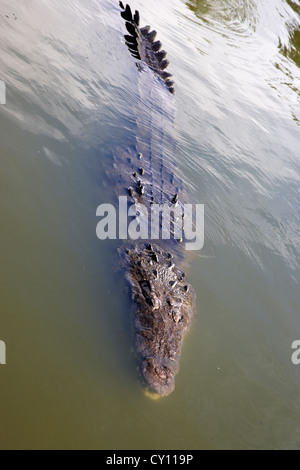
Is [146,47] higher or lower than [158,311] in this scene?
higher

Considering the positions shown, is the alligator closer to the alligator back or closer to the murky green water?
the alligator back

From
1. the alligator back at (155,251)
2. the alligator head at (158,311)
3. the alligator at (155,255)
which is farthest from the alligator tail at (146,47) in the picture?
the alligator head at (158,311)

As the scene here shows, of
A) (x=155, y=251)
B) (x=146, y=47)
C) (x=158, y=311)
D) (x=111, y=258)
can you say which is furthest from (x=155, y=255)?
(x=146, y=47)

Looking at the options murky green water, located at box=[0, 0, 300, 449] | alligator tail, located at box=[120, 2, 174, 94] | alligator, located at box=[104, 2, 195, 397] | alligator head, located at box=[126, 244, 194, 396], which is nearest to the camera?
murky green water, located at box=[0, 0, 300, 449]

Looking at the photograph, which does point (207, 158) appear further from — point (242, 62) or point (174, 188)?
point (242, 62)

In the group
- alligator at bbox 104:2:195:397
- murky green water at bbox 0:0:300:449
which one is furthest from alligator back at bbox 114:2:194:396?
murky green water at bbox 0:0:300:449

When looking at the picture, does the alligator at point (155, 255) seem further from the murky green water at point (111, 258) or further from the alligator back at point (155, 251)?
the murky green water at point (111, 258)

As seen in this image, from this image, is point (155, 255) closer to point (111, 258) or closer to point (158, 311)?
point (111, 258)
